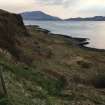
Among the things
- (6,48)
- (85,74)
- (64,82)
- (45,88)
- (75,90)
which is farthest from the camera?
(85,74)

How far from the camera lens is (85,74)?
1016 inches

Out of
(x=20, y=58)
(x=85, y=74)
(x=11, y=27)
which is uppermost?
(x=11, y=27)

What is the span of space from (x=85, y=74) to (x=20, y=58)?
18.3 ft

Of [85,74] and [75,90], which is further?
[85,74]

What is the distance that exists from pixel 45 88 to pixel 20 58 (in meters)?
7.62

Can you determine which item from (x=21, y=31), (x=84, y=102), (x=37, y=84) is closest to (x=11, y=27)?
(x=21, y=31)

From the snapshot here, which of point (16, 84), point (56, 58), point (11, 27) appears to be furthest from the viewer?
point (56, 58)

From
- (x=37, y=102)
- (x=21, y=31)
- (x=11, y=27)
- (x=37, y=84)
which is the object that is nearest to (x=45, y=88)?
(x=37, y=84)

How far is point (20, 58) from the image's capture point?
79.0ft

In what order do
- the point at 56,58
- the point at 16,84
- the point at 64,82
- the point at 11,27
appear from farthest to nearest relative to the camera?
the point at 56,58
the point at 11,27
the point at 64,82
the point at 16,84

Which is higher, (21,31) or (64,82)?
(21,31)

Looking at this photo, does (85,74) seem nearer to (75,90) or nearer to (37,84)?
(75,90)

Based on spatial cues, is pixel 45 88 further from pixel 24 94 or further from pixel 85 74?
pixel 85 74

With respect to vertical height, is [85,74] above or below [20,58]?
below
